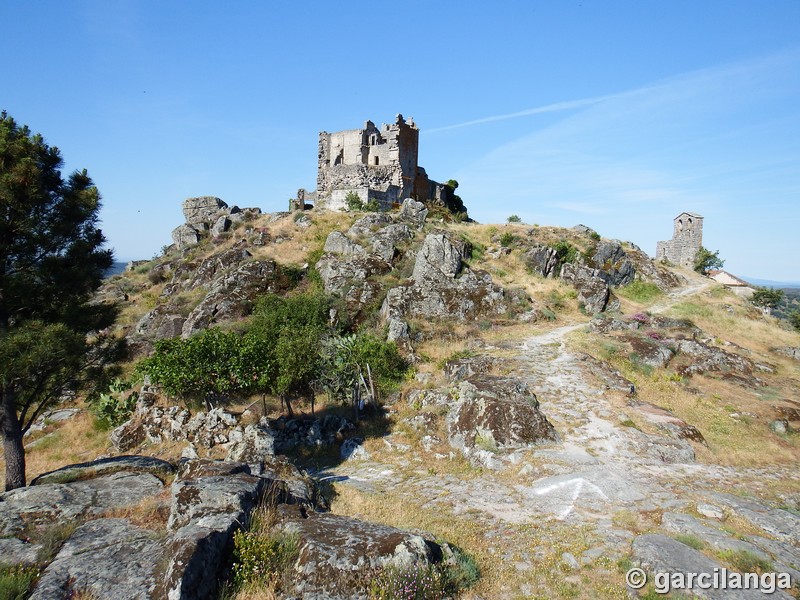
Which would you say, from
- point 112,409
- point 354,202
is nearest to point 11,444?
point 112,409

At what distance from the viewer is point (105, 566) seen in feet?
21.3

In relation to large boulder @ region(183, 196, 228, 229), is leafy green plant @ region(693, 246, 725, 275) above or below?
below

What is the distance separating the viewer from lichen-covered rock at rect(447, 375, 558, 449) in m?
15.1

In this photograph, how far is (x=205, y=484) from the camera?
8.38 meters

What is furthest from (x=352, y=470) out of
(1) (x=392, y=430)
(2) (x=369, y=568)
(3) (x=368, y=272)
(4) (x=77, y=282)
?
(3) (x=368, y=272)

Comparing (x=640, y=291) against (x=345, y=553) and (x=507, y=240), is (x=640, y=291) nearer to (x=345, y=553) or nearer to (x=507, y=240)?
(x=507, y=240)

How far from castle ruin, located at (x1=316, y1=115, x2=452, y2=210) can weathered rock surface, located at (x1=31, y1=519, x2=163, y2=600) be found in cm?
3651

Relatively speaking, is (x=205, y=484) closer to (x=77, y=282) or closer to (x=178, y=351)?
(x=77, y=282)

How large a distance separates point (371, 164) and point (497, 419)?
3545cm

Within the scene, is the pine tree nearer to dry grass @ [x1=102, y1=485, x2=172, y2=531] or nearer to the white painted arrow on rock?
dry grass @ [x1=102, y1=485, x2=172, y2=531]

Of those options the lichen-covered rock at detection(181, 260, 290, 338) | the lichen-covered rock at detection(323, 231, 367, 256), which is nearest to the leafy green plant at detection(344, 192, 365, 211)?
the lichen-covered rock at detection(323, 231, 367, 256)

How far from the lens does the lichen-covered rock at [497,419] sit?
15.1 m

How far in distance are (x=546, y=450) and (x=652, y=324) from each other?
17468mm

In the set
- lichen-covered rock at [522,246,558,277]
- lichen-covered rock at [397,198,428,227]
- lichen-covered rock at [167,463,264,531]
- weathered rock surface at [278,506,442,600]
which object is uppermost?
lichen-covered rock at [397,198,428,227]
